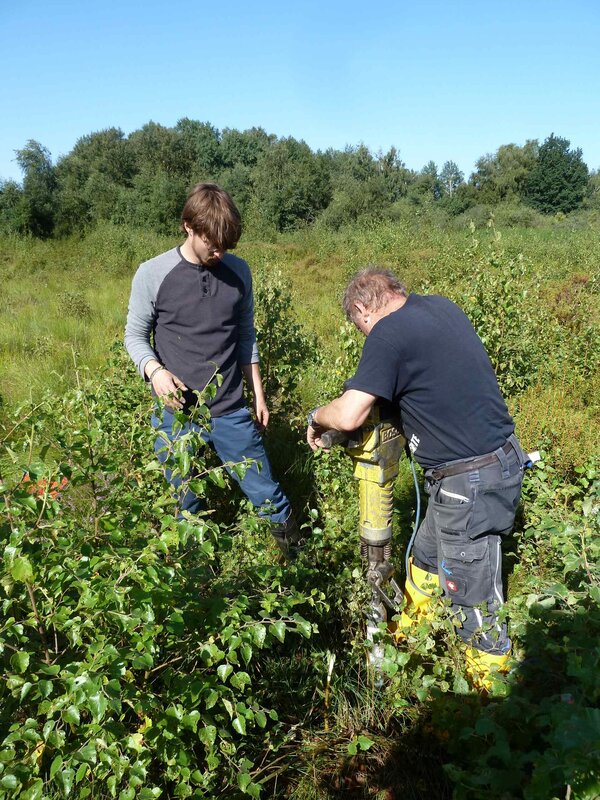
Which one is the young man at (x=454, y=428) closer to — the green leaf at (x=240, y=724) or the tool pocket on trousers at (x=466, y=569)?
the tool pocket on trousers at (x=466, y=569)

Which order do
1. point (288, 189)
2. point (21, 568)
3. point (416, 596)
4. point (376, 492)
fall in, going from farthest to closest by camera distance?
point (288, 189) → point (416, 596) → point (376, 492) → point (21, 568)

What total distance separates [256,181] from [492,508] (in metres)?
33.9

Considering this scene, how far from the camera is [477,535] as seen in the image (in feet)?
7.07

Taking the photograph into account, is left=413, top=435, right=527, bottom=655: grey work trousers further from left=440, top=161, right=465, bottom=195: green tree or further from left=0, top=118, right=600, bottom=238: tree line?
left=440, top=161, right=465, bottom=195: green tree

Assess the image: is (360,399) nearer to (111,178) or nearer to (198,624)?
(198,624)

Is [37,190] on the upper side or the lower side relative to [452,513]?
upper

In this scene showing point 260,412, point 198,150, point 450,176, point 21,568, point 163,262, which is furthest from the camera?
point 450,176

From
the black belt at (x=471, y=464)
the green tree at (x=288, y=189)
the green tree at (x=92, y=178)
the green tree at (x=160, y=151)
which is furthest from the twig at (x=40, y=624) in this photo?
the green tree at (x=160, y=151)

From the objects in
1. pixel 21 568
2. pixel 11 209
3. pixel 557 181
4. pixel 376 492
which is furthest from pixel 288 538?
pixel 557 181

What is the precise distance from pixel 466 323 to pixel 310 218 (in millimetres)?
31659

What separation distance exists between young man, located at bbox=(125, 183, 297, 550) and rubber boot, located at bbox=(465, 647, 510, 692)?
1.03m

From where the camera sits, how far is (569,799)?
4.04 feet

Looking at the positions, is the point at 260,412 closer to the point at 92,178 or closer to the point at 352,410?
the point at 352,410

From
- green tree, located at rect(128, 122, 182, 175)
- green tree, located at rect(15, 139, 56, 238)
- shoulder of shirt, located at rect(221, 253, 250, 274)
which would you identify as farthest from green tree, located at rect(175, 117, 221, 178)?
shoulder of shirt, located at rect(221, 253, 250, 274)
